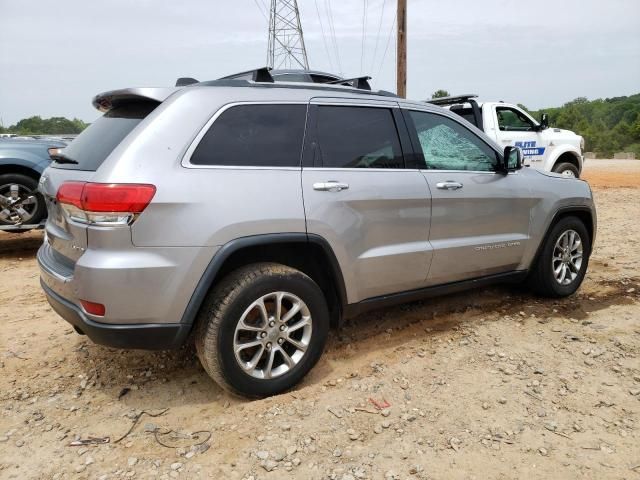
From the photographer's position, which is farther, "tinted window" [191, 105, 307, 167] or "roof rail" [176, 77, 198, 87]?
"roof rail" [176, 77, 198, 87]

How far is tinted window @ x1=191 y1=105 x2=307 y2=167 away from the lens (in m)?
2.70

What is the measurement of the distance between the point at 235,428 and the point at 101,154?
162 centimetres

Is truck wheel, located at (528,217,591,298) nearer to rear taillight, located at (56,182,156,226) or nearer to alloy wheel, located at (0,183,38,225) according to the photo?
rear taillight, located at (56,182,156,226)

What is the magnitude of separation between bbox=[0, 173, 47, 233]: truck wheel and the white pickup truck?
672cm

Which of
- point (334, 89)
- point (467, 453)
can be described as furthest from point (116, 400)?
point (334, 89)

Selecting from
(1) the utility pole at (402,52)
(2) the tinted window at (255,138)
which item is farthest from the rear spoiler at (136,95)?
(1) the utility pole at (402,52)

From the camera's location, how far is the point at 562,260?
4.50 m

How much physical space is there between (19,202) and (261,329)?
4905 mm

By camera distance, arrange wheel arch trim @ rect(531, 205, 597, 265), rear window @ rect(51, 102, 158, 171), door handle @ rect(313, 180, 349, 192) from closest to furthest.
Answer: rear window @ rect(51, 102, 158, 171), door handle @ rect(313, 180, 349, 192), wheel arch trim @ rect(531, 205, 597, 265)

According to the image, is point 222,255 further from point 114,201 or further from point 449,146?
point 449,146

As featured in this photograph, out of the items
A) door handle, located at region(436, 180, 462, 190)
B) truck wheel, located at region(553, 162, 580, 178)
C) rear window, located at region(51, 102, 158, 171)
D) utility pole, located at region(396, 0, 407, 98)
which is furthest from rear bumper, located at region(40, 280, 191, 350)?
utility pole, located at region(396, 0, 407, 98)

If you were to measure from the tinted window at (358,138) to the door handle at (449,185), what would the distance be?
13.2 inches

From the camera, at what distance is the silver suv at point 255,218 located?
2482 mm

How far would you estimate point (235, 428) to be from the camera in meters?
2.63
